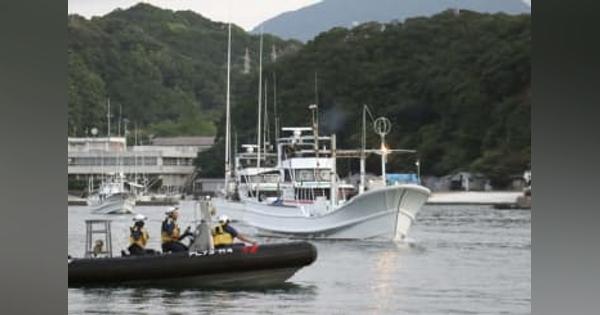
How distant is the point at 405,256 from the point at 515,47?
50.5 ft

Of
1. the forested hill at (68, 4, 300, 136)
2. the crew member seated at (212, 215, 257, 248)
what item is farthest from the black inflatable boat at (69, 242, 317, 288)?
the forested hill at (68, 4, 300, 136)

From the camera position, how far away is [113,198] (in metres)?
30.4

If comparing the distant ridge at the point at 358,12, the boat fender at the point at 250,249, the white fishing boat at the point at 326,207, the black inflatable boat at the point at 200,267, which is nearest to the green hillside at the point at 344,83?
the distant ridge at the point at 358,12

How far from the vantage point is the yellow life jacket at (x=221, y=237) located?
1095cm

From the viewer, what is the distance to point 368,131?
3025 centimetres

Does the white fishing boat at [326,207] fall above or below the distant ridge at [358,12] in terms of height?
below

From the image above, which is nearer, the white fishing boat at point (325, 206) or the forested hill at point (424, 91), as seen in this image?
the white fishing boat at point (325, 206)

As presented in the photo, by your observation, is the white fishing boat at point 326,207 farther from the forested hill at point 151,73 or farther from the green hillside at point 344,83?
the forested hill at point 151,73

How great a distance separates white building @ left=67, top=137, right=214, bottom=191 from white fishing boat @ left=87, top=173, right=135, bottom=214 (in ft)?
1.41

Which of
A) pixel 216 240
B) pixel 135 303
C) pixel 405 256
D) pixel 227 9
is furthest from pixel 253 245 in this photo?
pixel 227 9

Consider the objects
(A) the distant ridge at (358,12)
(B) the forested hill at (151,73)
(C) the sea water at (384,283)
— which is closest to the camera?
(C) the sea water at (384,283)

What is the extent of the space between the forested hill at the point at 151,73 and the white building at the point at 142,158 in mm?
358

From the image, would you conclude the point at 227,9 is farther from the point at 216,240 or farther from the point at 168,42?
the point at 216,240
